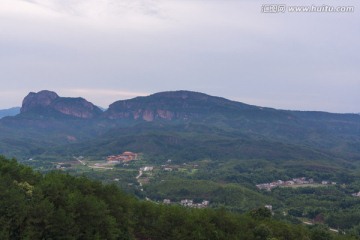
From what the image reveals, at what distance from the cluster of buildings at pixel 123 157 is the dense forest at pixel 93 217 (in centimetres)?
12825

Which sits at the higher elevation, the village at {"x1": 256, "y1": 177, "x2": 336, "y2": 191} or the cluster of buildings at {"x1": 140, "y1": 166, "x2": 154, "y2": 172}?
the cluster of buildings at {"x1": 140, "y1": 166, "x2": 154, "y2": 172}

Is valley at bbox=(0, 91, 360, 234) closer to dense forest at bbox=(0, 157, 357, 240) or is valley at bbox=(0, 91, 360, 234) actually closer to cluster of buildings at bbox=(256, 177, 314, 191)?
cluster of buildings at bbox=(256, 177, 314, 191)

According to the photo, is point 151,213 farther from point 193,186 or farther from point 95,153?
point 95,153

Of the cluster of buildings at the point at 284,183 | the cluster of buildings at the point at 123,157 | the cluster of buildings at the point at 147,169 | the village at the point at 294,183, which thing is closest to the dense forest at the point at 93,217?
the cluster of buildings at the point at 284,183

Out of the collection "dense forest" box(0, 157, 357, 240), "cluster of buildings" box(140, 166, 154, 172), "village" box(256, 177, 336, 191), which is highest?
"dense forest" box(0, 157, 357, 240)

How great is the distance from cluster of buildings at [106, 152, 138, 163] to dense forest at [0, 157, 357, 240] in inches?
5049

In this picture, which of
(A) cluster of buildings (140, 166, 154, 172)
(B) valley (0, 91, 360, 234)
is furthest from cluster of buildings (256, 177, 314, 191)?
(A) cluster of buildings (140, 166, 154, 172)

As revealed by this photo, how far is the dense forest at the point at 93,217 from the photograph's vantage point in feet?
88.2

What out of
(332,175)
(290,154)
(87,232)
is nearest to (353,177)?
(332,175)

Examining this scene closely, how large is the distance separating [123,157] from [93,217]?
148 meters

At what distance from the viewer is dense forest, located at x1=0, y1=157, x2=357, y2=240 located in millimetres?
26875

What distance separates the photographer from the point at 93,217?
30391 millimetres

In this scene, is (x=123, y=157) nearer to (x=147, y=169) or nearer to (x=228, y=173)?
(x=147, y=169)

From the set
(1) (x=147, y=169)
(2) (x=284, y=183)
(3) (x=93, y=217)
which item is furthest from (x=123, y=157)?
(3) (x=93, y=217)
